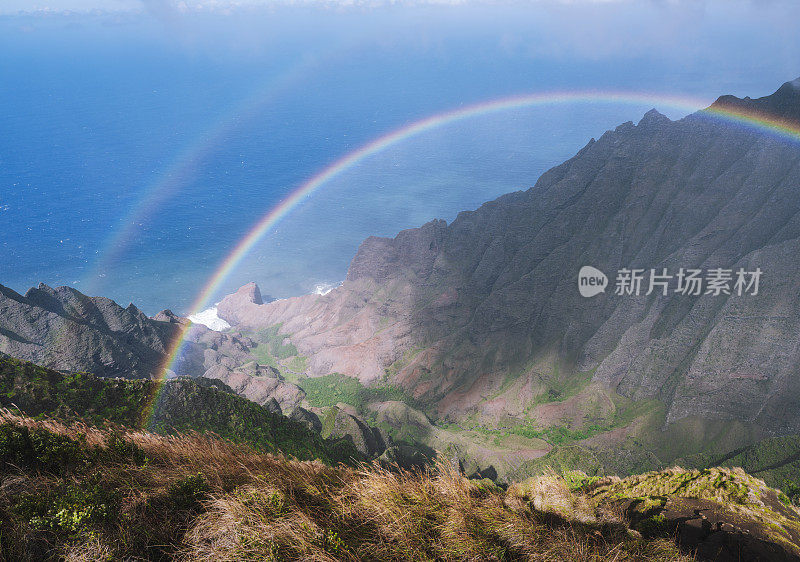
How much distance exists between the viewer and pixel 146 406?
2059cm

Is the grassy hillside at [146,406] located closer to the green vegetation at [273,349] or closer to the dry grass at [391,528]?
the dry grass at [391,528]

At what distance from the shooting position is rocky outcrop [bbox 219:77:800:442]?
156 feet

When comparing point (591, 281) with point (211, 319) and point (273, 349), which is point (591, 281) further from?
point (211, 319)

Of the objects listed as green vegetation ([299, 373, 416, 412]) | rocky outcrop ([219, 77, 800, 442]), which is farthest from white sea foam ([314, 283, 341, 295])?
green vegetation ([299, 373, 416, 412])

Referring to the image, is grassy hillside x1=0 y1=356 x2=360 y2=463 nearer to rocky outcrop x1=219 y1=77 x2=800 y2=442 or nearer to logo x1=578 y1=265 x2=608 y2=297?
rocky outcrop x1=219 y1=77 x2=800 y2=442

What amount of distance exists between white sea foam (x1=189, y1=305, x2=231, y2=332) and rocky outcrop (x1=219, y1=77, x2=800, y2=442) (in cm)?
3160

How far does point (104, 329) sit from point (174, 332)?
59.6ft

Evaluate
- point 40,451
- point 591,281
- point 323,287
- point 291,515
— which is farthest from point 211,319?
point 291,515

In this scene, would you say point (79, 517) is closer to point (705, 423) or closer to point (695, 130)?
point (705, 423)

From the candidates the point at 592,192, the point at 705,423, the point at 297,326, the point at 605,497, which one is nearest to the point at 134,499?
the point at 605,497

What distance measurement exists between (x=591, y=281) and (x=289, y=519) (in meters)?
71.2

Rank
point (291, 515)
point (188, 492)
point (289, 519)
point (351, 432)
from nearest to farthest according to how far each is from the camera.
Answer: point (289, 519) < point (291, 515) < point (188, 492) < point (351, 432)

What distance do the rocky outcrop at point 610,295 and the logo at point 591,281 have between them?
36.5 inches

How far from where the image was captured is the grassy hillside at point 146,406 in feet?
57.7
